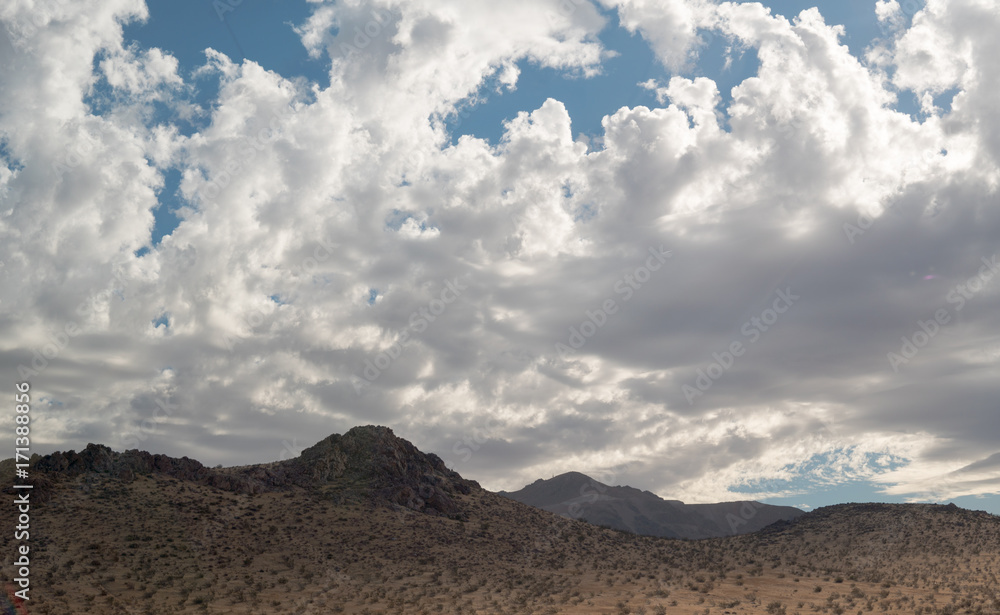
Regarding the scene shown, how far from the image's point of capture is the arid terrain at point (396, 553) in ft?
127

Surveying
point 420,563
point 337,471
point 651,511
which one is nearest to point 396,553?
point 420,563

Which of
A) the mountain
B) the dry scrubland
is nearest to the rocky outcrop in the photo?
the dry scrubland

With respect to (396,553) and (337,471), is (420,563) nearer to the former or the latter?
(396,553)

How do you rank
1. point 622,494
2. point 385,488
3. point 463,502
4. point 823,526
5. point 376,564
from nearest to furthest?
point 376,564, point 385,488, point 463,502, point 823,526, point 622,494

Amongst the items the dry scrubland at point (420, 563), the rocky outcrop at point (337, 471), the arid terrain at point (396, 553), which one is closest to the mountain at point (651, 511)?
the arid terrain at point (396, 553)

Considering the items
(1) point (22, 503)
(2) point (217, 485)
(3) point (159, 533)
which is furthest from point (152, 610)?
(2) point (217, 485)

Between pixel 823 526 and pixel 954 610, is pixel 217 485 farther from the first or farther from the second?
pixel 823 526

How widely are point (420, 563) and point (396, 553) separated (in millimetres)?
2805

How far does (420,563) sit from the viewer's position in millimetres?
51188

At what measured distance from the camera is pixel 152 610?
35031 mm

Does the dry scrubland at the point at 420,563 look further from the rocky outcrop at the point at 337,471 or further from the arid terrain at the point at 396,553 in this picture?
the rocky outcrop at the point at 337,471

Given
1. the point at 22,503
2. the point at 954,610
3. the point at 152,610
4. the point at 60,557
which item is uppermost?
the point at 22,503

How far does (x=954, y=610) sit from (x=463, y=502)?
48.0 metres

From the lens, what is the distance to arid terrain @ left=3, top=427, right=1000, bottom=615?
38.6 metres
